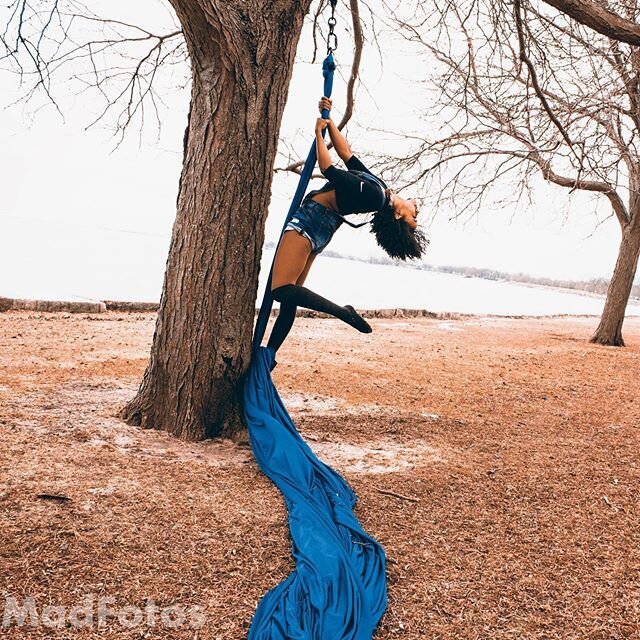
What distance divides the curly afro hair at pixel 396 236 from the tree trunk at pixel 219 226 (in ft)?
1.84

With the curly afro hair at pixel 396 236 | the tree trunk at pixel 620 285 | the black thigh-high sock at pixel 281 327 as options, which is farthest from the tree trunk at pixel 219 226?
the tree trunk at pixel 620 285

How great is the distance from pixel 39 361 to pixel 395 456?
2633mm

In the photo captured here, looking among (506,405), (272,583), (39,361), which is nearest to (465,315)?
(506,405)

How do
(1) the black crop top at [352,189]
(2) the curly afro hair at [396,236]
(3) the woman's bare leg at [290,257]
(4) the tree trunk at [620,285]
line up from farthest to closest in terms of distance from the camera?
(4) the tree trunk at [620,285], (2) the curly afro hair at [396,236], (3) the woman's bare leg at [290,257], (1) the black crop top at [352,189]

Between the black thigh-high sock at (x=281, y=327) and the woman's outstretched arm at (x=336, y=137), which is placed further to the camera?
the black thigh-high sock at (x=281, y=327)

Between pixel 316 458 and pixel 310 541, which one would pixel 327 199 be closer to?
pixel 316 458

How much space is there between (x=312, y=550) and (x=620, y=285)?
8165 mm

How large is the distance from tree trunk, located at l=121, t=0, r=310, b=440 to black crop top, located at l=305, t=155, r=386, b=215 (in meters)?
0.38

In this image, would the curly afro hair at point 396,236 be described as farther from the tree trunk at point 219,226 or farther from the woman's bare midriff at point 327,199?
the tree trunk at point 219,226

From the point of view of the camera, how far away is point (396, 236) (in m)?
2.67

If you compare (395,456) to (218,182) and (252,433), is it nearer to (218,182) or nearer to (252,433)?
(252,433)

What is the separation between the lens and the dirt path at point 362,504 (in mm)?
1480

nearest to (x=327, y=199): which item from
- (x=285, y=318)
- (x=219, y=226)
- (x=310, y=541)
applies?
(x=219, y=226)

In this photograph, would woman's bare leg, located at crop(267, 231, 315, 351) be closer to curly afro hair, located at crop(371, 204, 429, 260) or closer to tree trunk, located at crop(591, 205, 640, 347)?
curly afro hair, located at crop(371, 204, 429, 260)
